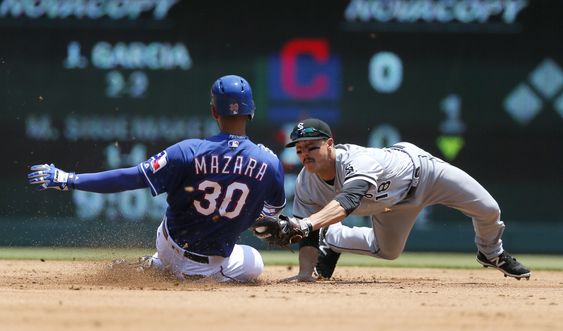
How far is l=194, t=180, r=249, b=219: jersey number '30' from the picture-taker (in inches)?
237

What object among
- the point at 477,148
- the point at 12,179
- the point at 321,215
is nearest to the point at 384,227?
the point at 321,215

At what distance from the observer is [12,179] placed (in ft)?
35.3

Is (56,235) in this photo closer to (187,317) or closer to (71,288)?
(71,288)

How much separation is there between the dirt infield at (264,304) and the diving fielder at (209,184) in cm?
20

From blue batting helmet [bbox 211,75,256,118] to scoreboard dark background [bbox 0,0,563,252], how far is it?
4553 mm

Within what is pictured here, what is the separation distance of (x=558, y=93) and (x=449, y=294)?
548cm

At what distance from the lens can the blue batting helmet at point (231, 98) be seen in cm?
604

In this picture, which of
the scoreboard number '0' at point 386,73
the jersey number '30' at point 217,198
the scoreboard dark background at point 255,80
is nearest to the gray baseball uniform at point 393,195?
the jersey number '30' at point 217,198

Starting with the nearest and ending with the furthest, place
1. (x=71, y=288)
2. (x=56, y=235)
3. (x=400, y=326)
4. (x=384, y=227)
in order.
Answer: (x=400, y=326) < (x=71, y=288) < (x=384, y=227) < (x=56, y=235)

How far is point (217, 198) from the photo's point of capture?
6.04 meters

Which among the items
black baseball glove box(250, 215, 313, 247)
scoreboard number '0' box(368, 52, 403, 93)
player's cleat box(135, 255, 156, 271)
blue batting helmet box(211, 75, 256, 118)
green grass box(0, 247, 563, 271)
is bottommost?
green grass box(0, 247, 563, 271)

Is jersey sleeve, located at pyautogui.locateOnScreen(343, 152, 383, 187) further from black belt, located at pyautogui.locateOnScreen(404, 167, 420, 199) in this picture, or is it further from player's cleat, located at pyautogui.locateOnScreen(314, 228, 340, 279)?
player's cleat, located at pyautogui.locateOnScreen(314, 228, 340, 279)

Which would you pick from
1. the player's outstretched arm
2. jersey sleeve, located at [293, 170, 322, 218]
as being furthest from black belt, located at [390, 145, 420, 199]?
the player's outstretched arm

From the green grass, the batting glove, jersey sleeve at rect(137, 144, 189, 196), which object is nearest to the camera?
the batting glove
